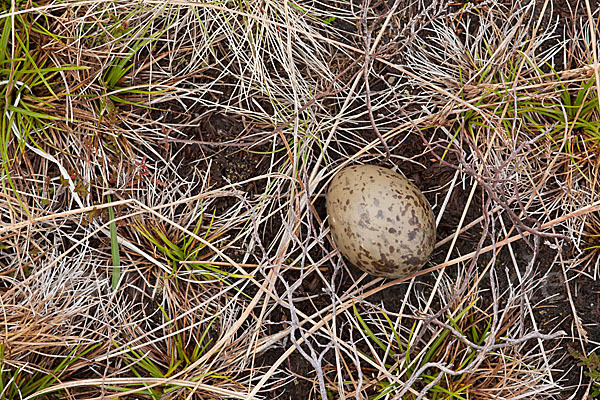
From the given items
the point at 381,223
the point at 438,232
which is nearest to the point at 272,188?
the point at 381,223

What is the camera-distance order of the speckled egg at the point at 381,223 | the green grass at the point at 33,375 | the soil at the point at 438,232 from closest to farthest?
the speckled egg at the point at 381,223 → the green grass at the point at 33,375 → the soil at the point at 438,232

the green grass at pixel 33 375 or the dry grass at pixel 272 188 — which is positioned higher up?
the dry grass at pixel 272 188

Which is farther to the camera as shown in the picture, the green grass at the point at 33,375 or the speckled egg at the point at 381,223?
the green grass at the point at 33,375

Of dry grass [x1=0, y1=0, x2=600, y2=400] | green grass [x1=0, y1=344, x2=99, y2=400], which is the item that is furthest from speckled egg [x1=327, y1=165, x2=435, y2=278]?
green grass [x1=0, y1=344, x2=99, y2=400]

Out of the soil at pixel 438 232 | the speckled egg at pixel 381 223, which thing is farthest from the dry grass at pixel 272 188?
the speckled egg at pixel 381 223

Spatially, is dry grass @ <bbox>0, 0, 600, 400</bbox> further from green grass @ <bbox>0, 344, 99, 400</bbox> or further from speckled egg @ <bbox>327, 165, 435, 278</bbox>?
speckled egg @ <bbox>327, 165, 435, 278</bbox>

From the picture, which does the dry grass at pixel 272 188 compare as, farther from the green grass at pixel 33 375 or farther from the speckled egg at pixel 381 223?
the speckled egg at pixel 381 223

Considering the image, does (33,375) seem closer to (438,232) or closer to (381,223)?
(381,223)
